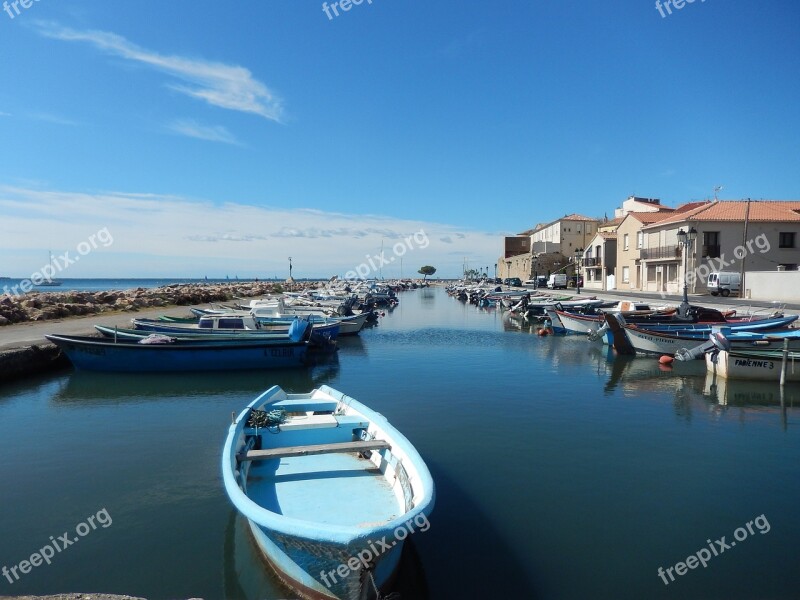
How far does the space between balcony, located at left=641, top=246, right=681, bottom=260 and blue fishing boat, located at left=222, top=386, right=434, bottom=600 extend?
41.0 m

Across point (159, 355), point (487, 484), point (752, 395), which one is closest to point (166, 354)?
point (159, 355)

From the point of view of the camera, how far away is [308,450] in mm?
7258

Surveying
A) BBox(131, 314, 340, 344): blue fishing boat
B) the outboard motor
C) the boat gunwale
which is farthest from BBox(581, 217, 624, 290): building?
the boat gunwale

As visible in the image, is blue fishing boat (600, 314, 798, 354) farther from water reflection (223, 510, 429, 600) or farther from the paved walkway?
the paved walkway

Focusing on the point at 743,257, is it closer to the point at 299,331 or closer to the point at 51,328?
the point at 299,331

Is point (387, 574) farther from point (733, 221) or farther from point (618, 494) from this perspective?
point (733, 221)

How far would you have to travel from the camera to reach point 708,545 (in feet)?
22.8

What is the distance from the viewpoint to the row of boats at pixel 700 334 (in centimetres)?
1631

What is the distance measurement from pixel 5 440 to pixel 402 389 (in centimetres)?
1011

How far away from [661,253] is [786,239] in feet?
28.7

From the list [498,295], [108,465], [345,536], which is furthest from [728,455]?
[498,295]

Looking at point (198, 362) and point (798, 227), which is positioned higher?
point (798, 227)

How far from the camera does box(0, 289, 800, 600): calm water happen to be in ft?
20.4

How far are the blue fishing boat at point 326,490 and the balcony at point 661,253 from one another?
135 ft
